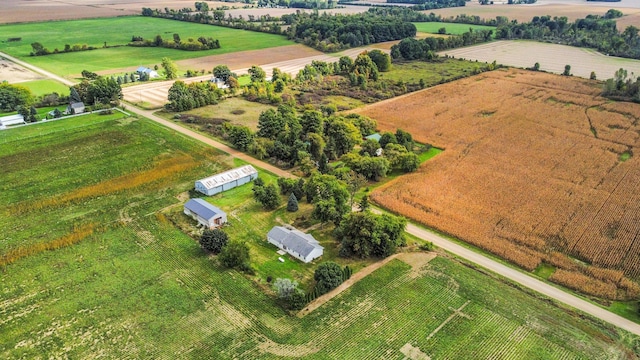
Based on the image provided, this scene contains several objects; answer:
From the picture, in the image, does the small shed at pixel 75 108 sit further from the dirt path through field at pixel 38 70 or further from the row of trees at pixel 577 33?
the row of trees at pixel 577 33

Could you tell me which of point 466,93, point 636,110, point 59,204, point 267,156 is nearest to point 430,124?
point 466,93

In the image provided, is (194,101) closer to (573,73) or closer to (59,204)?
(59,204)

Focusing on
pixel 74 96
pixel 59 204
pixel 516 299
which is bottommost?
pixel 516 299

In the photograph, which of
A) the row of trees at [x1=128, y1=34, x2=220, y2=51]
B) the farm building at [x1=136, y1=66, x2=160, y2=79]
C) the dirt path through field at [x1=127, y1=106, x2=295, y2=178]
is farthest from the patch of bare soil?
the row of trees at [x1=128, y1=34, x2=220, y2=51]

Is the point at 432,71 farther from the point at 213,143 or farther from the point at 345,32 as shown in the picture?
the point at 213,143

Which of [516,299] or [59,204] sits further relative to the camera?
A: [59,204]

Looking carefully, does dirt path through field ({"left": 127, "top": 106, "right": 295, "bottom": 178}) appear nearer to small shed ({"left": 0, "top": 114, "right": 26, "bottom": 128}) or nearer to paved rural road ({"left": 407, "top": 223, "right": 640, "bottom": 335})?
small shed ({"left": 0, "top": 114, "right": 26, "bottom": 128})

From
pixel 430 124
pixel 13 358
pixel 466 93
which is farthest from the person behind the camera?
pixel 466 93

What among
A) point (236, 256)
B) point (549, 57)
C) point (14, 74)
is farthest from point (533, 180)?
point (14, 74)
